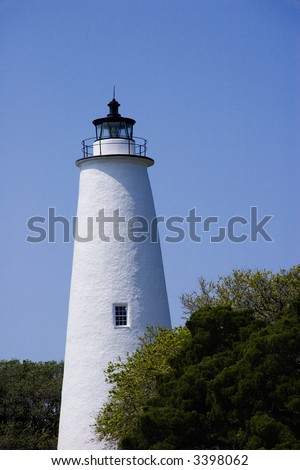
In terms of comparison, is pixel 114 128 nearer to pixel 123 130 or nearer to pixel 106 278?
pixel 123 130

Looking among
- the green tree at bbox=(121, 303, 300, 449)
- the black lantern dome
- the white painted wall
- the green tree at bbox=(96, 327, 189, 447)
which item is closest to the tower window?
the white painted wall

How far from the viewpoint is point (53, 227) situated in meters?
33.5

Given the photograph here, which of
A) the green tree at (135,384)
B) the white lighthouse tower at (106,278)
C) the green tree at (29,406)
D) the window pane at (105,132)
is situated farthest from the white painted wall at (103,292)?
the green tree at (29,406)

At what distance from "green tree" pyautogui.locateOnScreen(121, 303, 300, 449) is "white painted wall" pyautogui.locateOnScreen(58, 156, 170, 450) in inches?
273

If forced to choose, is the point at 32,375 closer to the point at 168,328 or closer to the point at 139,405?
the point at 168,328

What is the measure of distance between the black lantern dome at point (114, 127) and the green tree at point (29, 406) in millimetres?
11953

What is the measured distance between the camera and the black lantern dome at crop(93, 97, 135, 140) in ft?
108

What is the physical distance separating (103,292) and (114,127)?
18.8 feet

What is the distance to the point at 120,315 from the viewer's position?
103 feet
